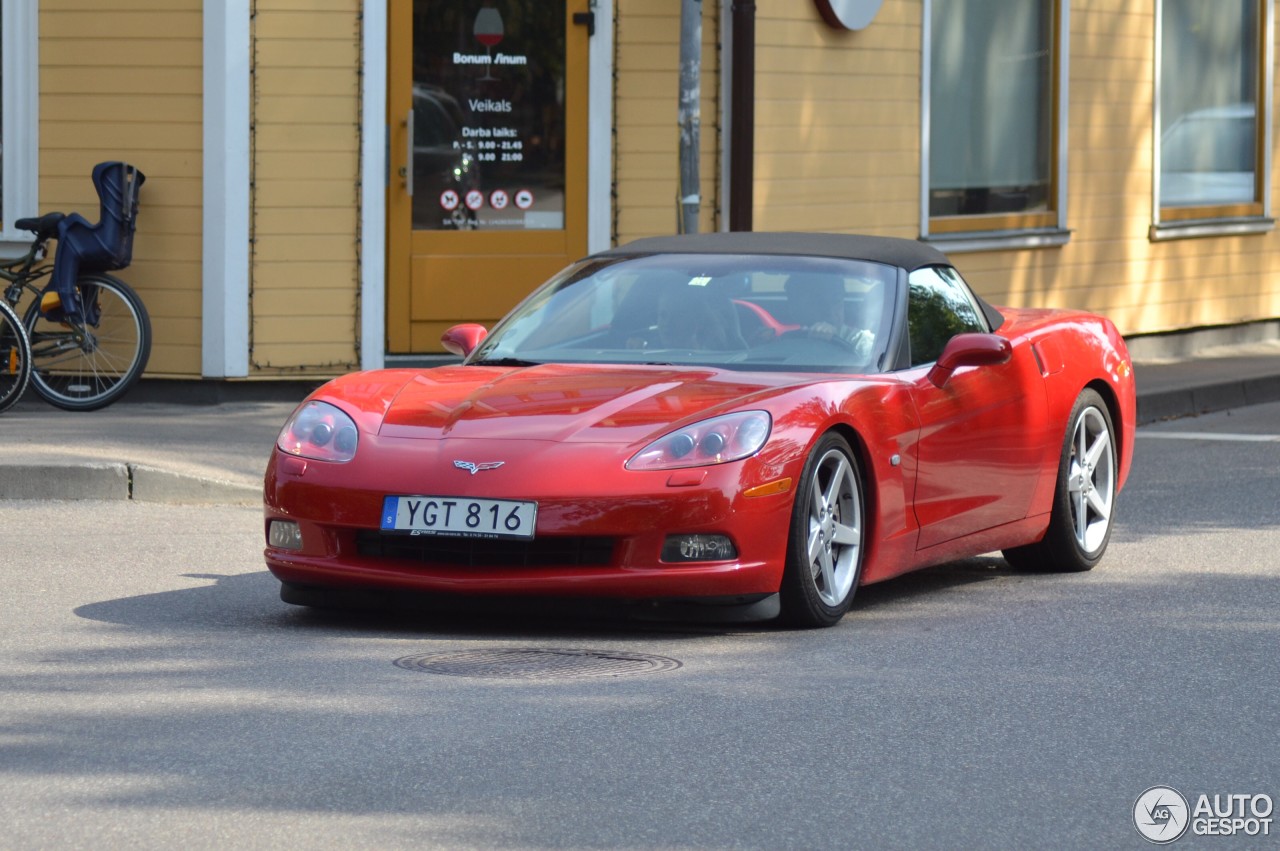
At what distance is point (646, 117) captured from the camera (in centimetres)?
1379

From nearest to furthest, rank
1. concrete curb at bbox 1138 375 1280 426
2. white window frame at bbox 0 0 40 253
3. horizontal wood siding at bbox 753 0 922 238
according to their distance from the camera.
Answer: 1. white window frame at bbox 0 0 40 253
2. horizontal wood siding at bbox 753 0 922 238
3. concrete curb at bbox 1138 375 1280 426

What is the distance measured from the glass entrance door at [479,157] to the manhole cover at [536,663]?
7.29 m

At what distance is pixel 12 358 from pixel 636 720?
775 cm

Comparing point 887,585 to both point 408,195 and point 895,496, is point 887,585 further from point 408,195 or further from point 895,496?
point 408,195

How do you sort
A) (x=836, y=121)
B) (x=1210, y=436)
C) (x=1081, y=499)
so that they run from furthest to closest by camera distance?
(x=836, y=121)
(x=1210, y=436)
(x=1081, y=499)

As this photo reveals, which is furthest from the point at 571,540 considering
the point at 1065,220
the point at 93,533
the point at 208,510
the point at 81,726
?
the point at 1065,220

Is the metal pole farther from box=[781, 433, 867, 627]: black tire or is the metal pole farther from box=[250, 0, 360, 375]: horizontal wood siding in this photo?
box=[781, 433, 867, 627]: black tire

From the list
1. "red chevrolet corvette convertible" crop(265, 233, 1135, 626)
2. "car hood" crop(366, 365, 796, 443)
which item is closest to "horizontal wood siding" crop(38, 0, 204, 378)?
"red chevrolet corvette convertible" crop(265, 233, 1135, 626)

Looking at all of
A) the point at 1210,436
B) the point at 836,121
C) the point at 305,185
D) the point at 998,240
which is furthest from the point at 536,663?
the point at 998,240

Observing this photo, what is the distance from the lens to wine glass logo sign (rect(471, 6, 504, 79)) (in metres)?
13.5

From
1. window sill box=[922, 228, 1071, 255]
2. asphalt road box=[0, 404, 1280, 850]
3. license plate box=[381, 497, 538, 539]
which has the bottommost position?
asphalt road box=[0, 404, 1280, 850]

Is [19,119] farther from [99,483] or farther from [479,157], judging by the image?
→ [99,483]

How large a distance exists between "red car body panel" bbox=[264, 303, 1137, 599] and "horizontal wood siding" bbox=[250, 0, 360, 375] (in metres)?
5.83

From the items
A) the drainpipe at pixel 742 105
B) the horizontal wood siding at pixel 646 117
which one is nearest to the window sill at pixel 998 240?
the drainpipe at pixel 742 105
